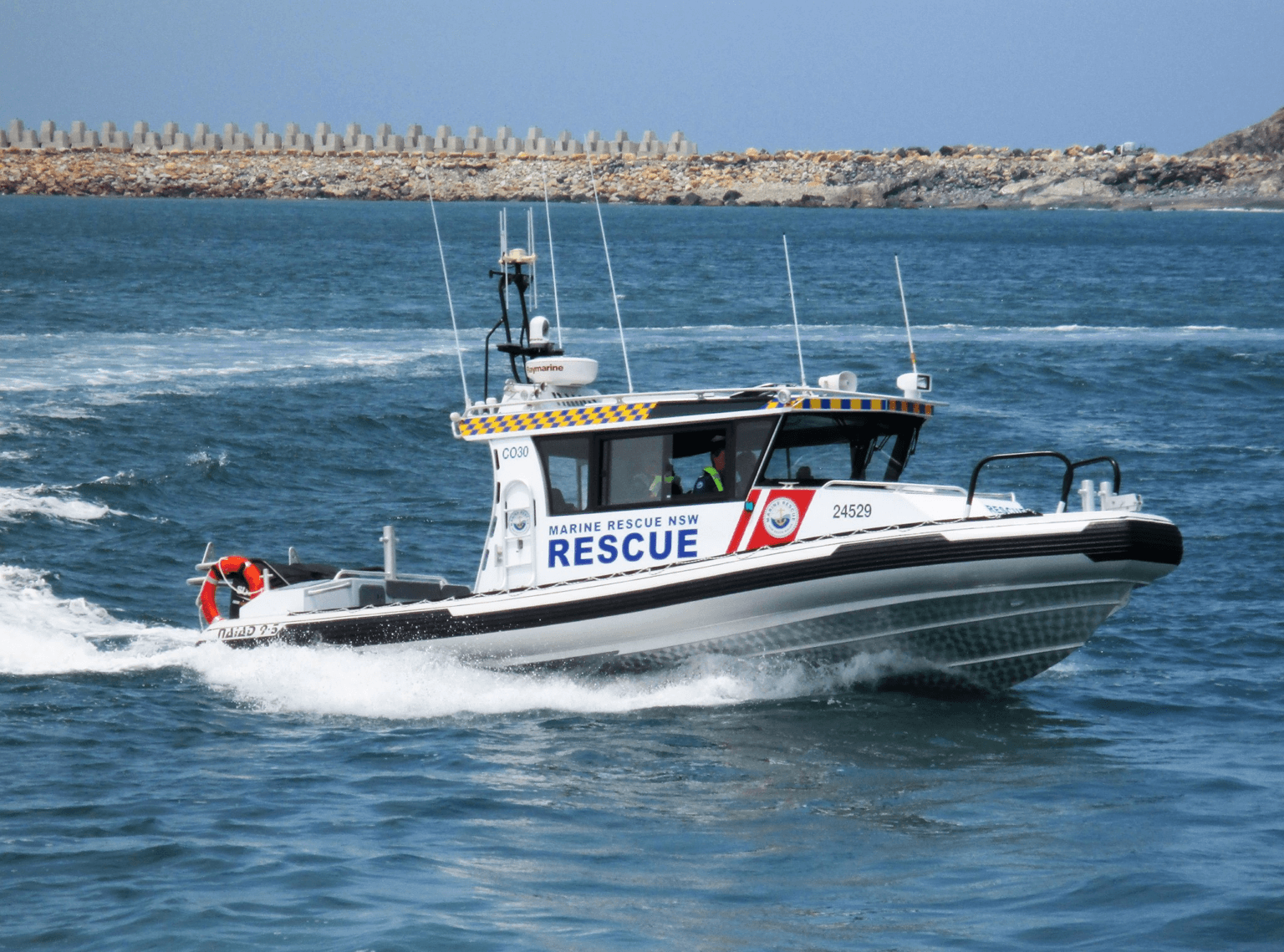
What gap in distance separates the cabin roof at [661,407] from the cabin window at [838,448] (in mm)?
111

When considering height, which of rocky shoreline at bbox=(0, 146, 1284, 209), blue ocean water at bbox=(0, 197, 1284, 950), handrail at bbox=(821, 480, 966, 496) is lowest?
blue ocean water at bbox=(0, 197, 1284, 950)

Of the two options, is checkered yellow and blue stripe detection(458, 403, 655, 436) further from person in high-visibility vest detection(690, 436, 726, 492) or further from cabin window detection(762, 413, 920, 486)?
cabin window detection(762, 413, 920, 486)

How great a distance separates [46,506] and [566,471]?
30.4 feet

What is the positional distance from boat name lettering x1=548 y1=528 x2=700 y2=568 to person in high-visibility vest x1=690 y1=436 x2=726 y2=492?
1.04 ft

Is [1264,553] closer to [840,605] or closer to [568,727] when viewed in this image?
[840,605]

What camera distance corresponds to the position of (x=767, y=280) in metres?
52.8

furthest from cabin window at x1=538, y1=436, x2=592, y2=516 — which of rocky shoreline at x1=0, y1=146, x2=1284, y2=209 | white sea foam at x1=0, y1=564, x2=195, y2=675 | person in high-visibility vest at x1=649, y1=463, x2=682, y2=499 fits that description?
rocky shoreline at x1=0, y1=146, x2=1284, y2=209

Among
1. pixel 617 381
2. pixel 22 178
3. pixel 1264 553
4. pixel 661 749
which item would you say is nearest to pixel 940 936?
pixel 661 749

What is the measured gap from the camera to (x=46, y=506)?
17828mm

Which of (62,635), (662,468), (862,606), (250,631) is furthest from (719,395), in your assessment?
(62,635)

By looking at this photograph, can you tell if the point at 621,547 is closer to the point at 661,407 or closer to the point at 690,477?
the point at 690,477

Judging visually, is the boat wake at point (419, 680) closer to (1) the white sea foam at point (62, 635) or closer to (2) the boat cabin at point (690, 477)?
(1) the white sea foam at point (62, 635)

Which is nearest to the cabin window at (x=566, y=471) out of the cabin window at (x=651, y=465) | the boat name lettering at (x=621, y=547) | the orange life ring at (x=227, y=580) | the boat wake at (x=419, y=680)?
the cabin window at (x=651, y=465)

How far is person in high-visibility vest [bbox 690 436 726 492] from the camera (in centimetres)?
1079
